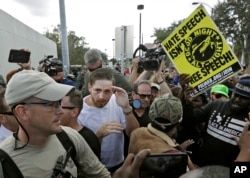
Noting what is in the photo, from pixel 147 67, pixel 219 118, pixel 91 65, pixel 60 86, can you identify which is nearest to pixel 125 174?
pixel 60 86

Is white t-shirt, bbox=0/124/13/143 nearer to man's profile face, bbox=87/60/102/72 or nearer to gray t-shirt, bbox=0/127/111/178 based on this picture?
gray t-shirt, bbox=0/127/111/178

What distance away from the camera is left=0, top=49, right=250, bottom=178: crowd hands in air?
1678mm

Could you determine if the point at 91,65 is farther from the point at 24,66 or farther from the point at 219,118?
the point at 219,118

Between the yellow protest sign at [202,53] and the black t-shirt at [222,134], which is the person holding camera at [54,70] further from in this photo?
the black t-shirt at [222,134]

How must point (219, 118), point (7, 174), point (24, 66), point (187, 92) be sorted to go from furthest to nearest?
point (24, 66)
point (187, 92)
point (219, 118)
point (7, 174)

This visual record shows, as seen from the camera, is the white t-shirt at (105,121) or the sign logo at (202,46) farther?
the sign logo at (202,46)

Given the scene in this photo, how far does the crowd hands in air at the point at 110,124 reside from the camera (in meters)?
1.68

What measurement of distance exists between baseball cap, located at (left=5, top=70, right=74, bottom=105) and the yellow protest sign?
2.23 m

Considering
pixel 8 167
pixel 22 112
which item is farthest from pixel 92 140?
pixel 8 167

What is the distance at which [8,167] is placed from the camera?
1.55 meters

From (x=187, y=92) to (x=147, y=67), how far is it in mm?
821

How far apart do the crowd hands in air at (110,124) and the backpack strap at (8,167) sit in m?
0.03

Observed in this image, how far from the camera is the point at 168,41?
12.9 ft

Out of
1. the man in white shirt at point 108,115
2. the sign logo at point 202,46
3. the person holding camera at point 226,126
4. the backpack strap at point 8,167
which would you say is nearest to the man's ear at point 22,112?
the backpack strap at point 8,167
